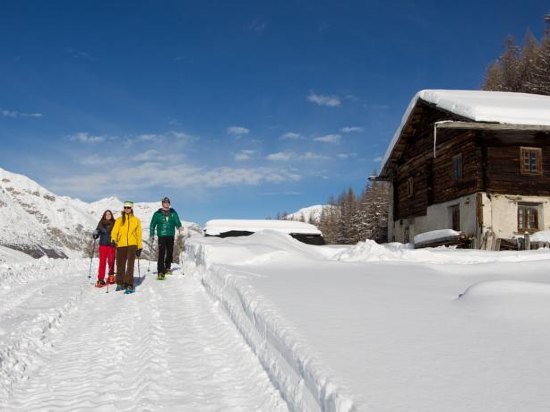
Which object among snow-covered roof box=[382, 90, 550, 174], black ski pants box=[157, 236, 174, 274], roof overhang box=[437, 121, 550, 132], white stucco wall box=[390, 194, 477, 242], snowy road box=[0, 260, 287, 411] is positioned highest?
snow-covered roof box=[382, 90, 550, 174]

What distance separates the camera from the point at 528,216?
64.0 feet

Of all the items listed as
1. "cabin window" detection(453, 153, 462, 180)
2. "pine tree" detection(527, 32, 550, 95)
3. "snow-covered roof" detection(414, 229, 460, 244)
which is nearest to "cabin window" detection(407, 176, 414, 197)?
"cabin window" detection(453, 153, 462, 180)

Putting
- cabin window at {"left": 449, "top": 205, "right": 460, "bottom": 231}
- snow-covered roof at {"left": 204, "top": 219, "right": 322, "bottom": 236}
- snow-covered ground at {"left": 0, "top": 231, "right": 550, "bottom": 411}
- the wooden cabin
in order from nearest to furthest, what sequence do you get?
1. snow-covered ground at {"left": 0, "top": 231, "right": 550, "bottom": 411}
2. the wooden cabin
3. cabin window at {"left": 449, "top": 205, "right": 460, "bottom": 231}
4. snow-covered roof at {"left": 204, "top": 219, "right": 322, "bottom": 236}

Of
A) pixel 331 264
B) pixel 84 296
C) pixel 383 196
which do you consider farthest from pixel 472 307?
pixel 383 196

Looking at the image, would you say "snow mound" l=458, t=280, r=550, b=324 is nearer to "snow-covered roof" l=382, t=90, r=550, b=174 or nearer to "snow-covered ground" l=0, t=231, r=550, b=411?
"snow-covered ground" l=0, t=231, r=550, b=411

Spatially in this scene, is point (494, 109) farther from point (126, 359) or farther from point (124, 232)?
point (126, 359)

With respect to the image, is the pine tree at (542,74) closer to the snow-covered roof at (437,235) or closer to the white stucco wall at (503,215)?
the white stucco wall at (503,215)

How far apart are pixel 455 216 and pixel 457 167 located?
2254 millimetres

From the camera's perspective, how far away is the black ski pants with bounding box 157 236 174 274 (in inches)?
440

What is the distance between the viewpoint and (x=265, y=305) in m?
5.20

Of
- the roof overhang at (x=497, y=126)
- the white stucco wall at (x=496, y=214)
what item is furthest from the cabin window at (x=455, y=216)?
the roof overhang at (x=497, y=126)

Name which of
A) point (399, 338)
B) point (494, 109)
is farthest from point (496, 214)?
point (399, 338)

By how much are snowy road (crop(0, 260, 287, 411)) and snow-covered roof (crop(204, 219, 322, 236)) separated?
28846mm

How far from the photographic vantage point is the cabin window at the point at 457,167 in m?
20.8
